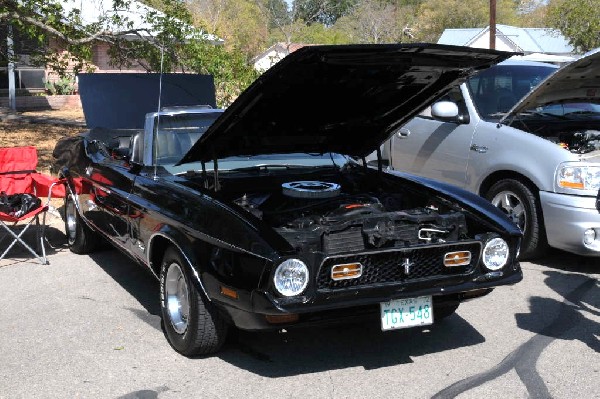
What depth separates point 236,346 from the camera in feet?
15.6

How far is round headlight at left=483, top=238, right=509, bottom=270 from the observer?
442 centimetres

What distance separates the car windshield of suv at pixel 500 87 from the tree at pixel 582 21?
97.6ft

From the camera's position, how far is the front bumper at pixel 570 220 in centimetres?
614

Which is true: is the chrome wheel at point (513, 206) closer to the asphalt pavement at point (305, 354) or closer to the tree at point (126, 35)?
the asphalt pavement at point (305, 354)

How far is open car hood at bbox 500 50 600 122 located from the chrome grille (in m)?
2.68

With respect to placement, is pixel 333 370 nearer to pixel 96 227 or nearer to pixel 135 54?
pixel 96 227

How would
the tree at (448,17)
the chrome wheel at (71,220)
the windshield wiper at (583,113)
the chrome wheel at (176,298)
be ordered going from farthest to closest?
the tree at (448,17) → the windshield wiper at (583,113) → the chrome wheel at (71,220) → the chrome wheel at (176,298)

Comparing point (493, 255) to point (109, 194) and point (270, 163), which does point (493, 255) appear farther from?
point (109, 194)

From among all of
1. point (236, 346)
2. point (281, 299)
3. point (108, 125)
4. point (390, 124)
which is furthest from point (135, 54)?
point (281, 299)

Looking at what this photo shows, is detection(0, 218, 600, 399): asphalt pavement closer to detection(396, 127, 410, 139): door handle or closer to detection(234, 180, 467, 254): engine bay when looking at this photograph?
detection(234, 180, 467, 254): engine bay

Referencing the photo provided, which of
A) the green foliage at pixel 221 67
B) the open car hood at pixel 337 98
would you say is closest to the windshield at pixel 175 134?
the open car hood at pixel 337 98

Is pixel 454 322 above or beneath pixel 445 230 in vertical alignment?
beneath

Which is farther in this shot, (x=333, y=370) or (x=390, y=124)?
(x=390, y=124)

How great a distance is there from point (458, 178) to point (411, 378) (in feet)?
11.8
